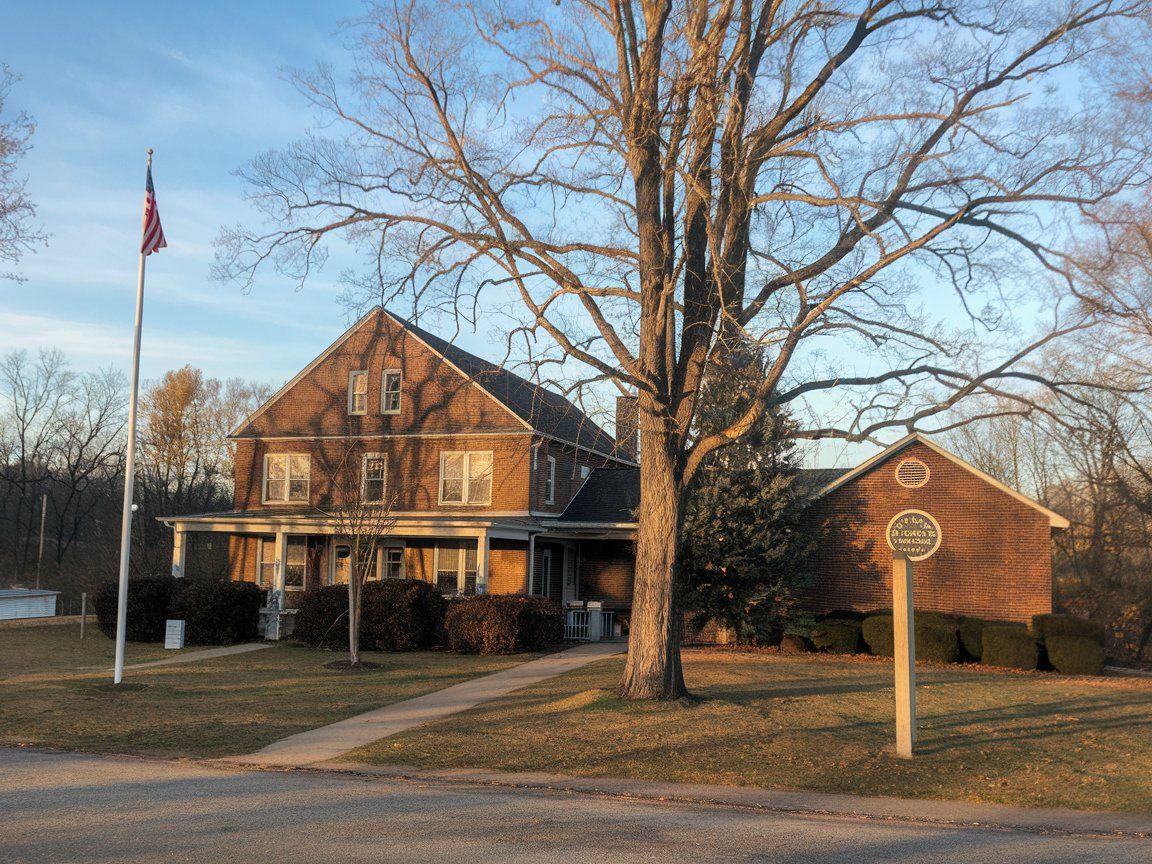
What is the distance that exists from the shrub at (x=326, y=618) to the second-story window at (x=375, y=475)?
616cm

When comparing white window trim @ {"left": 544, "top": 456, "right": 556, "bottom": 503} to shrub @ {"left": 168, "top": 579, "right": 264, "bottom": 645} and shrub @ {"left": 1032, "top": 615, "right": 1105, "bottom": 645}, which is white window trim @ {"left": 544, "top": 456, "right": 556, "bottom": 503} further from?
shrub @ {"left": 1032, "top": 615, "right": 1105, "bottom": 645}

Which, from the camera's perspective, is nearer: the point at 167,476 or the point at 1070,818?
the point at 1070,818

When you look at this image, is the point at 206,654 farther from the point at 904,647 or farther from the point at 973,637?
the point at 973,637

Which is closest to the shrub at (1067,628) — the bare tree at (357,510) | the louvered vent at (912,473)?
the louvered vent at (912,473)

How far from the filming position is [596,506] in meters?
31.0

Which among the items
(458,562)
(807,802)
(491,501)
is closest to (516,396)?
(491,501)

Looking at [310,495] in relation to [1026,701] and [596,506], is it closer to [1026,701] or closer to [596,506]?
[596,506]

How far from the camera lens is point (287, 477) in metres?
31.5

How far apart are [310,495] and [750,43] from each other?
21.4 m

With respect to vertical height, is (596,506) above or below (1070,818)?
above

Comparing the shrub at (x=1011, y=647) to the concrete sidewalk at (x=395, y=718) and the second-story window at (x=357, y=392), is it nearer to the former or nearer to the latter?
the concrete sidewalk at (x=395, y=718)

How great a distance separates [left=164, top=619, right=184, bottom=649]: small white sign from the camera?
23719 mm

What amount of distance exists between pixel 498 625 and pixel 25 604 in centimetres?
2198

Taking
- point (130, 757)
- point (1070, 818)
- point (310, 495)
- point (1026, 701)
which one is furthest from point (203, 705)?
point (310, 495)
